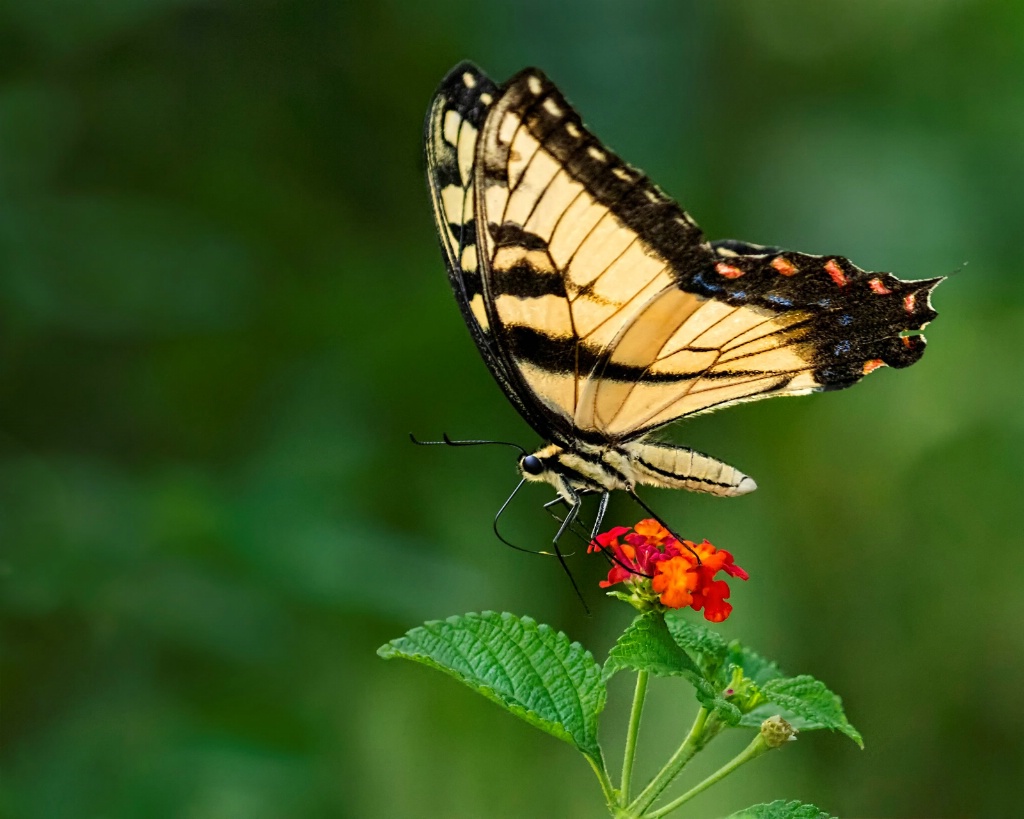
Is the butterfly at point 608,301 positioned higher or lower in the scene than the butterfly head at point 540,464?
higher

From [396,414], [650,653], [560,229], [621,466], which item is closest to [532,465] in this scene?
[621,466]

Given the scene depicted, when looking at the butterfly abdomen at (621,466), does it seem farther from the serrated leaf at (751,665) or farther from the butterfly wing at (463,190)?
the serrated leaf at (751,665)

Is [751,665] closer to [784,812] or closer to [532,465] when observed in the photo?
[784,812]

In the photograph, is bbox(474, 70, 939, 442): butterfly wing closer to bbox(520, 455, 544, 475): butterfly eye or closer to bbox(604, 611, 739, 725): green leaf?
bbox(520, 455, 544, 475): butterfly eye

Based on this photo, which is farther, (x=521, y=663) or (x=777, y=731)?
(x=521, y=663)

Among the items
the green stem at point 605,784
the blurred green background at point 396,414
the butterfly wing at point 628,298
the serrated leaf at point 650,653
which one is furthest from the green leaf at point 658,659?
the blurred green background at point 396,414
